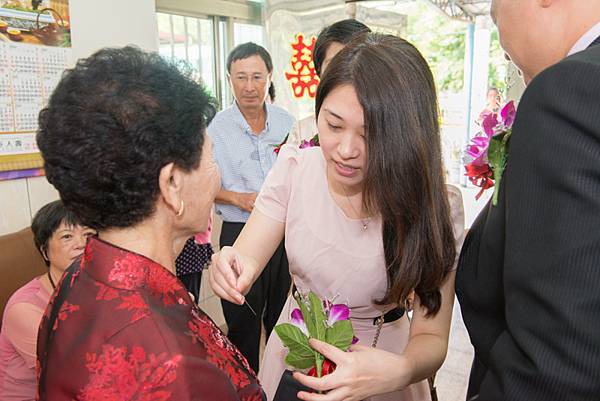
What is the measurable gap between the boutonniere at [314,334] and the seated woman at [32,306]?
0.87 metres

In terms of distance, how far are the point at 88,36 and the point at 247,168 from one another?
1135 millimetres

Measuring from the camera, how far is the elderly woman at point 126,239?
775 mm

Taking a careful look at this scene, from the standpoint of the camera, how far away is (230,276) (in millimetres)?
1200

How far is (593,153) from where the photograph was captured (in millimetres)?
633

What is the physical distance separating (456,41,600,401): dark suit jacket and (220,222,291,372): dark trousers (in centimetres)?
236

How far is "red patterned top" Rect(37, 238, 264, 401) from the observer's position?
77cm

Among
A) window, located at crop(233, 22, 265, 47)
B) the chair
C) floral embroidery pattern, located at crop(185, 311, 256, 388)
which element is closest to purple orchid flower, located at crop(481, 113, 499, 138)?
floral embroidery pattern, located at crop(185, 311, 256, 388)

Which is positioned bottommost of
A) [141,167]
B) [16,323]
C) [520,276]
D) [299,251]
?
[16,323]

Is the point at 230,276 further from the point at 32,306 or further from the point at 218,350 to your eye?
the point at 32,306

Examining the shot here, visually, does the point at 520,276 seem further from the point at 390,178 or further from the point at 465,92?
the point at 465,92

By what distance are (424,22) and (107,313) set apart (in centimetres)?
441

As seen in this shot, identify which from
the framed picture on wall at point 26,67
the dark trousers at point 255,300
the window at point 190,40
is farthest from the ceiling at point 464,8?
the framed picture on wall at point 26,67

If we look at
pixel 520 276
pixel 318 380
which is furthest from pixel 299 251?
pixel 520 276

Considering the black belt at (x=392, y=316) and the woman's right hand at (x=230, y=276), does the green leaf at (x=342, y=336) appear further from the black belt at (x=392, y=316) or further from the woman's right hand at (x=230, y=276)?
the black belt at (x=392, y=316)
